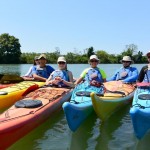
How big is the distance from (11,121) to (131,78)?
4.72 metres

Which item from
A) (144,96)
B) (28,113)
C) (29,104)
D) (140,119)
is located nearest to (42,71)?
(29,104)

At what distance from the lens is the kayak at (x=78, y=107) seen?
229 inches

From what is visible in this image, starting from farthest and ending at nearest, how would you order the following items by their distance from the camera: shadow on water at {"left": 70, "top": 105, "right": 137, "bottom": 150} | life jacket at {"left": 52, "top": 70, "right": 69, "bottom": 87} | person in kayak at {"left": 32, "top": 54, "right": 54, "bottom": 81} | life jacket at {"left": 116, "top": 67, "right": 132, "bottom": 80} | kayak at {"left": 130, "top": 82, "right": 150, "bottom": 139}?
person in kayak at {"left": 32, "top": 54, "right": 54, "bottom": 81}
life jacket at {"left": 116, "top": 67, "right": 132, "bottom": 80}
life jacket at {"left": 52, "top": 70, "right": 69, "bottom": 87}
shadow on water at {"left": 70, "top": 105, "right": 137, "bottom": 150}
kayak at {"left": 130, "top": 82, "right": 150, "bottom": 139}

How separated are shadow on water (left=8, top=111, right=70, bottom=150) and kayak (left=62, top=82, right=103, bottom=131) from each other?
37 centimetres

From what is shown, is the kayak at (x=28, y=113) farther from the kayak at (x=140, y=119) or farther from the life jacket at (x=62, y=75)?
Result: the kayak at (x=140, y=119)

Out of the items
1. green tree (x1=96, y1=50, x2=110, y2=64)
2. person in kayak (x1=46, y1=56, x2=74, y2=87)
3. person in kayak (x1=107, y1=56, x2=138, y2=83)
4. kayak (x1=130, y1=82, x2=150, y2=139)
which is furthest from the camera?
green tree (x1=96, y1=50, x2=110, y2=64)

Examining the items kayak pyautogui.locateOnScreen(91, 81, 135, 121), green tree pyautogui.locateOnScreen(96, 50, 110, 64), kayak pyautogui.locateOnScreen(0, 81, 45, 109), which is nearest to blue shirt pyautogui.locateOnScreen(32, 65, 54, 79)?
kayak pyautogui.locateOnScreen(0, 81, 45, 109)

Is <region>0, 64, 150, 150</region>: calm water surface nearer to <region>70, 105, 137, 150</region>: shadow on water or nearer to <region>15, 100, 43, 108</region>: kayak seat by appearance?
<region>70, 105, 137, 150</region>: shadow on water

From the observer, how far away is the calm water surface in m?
5.54

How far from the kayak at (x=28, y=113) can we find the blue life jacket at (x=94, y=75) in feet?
2.50

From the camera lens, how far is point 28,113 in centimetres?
566

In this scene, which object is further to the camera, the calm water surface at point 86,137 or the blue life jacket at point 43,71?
the blue life jacket at point 43,71

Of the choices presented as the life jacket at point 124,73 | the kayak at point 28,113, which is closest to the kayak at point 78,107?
the kayak at point 28,113

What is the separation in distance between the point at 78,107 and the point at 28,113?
3.55ft
